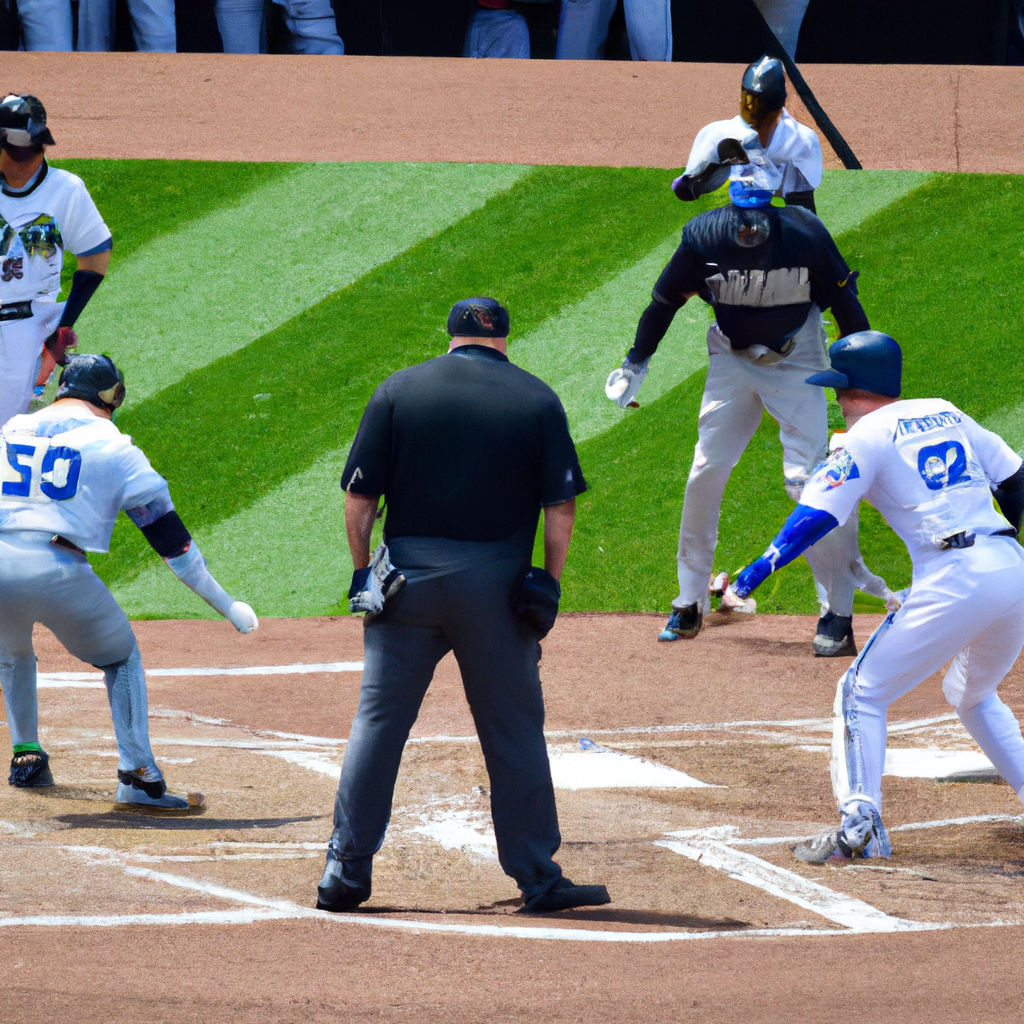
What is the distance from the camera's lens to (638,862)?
476cm

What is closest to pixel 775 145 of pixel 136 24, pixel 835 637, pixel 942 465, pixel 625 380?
pixel 625 380

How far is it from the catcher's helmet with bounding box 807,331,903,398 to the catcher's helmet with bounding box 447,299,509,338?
116cm

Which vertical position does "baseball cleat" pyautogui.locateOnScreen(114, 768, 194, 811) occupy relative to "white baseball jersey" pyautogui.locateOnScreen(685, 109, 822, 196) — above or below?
below

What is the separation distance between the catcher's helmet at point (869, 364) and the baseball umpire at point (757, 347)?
259cm

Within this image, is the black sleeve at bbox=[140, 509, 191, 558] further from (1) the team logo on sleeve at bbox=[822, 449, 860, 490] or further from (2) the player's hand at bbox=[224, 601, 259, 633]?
(1) the team logo on sleeve at bbox=[822, 449, 860, 490]

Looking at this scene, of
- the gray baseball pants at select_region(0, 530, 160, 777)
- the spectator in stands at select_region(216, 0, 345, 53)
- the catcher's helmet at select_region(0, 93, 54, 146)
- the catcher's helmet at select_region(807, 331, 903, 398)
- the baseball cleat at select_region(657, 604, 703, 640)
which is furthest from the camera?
the spectator in stands at select_region(216, 0, 345, 53)

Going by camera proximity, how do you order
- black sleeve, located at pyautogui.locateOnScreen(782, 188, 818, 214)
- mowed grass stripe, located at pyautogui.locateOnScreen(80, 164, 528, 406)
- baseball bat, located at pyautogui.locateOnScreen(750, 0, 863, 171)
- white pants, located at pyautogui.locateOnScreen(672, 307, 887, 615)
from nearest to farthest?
white pants, located at pyautogui.locateOnScreen(672, 307, 887, 615) < black sleeve, located at pyautogui.locateOnScreen(782, 188, 818, 214) < mowed grass stripe, located at pyautogui.locateOnScreen(80, 164, 528, 406) < baseball bat, located at pyautogui.locateOnScreen(750, 0, 863, 171)

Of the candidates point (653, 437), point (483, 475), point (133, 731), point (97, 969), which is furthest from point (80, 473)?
point (653, 437)

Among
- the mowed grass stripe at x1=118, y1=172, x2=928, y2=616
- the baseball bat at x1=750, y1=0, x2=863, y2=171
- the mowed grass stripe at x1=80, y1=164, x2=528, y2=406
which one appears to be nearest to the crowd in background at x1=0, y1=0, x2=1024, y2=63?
the baseball bat at x1=750, y1=0, x2=863, y2=171

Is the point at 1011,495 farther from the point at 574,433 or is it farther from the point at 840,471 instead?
the point at 574,433

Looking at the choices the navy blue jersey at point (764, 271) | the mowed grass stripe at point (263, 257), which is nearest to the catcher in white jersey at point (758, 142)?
the navy blue jersey at point (764, 271)

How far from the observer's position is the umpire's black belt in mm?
7559

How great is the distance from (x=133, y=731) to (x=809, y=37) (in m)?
12.9

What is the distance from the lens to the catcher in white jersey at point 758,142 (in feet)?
24.3
